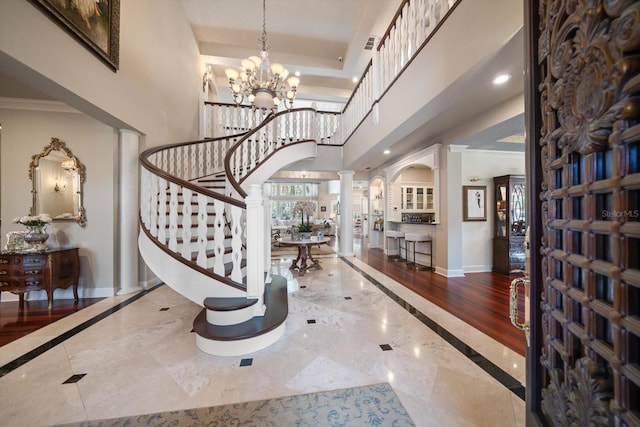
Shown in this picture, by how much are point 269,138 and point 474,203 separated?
440 centimetres

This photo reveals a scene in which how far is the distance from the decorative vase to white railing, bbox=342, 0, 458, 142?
5161 millimetres

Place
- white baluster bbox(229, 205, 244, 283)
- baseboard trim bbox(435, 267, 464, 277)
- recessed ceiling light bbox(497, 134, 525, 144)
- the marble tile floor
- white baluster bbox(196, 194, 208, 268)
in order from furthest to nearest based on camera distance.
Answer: baseboard trim bbox(435, 267, 464, 277), recessed ceiling light bbox(497, 134, 525, 144), white baluster bbox(196, 194, 208, 268), white baluster bbox(229, 205, 244, 283), the marble tile floor

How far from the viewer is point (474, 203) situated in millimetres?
4738

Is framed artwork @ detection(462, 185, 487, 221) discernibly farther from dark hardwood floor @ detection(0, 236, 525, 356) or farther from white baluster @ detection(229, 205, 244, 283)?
white baluster @ detection(229, 205, 244, 283)

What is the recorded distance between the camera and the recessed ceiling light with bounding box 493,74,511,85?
244cm

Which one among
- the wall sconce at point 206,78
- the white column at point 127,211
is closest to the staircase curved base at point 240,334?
the white column at point 127,211

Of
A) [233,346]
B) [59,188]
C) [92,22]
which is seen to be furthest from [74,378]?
[92,22]

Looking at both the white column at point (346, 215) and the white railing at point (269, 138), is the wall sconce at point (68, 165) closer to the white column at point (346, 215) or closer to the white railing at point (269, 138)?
the white railing at point (269, 138)

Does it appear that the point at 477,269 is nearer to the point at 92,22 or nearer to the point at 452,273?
the point at 452,273

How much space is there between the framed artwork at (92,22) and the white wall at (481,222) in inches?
226

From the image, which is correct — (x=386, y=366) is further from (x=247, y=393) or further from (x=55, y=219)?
(x=55, y=219)

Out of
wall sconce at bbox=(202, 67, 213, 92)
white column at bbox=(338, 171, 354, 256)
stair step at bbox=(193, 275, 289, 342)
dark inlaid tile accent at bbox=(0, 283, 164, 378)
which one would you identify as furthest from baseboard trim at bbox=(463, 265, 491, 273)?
wall sconce at bbox=(202, 67, 213, 92)

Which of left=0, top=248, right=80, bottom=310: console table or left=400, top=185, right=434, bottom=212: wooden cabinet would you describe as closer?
left=0, top=248, right=80, bottom=310: console table

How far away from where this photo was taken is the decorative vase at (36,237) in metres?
3.05
